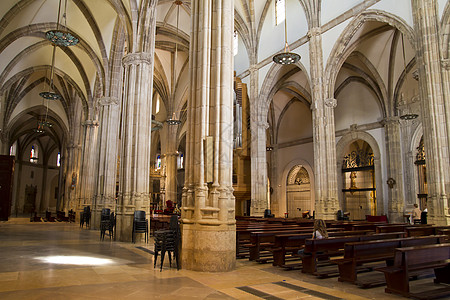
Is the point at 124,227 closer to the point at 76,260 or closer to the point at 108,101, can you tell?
the point at 76,260

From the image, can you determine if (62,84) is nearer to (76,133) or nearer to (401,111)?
(76,133)

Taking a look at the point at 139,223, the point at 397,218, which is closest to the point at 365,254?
the point at 139,223

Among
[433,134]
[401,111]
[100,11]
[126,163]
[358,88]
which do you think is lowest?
[126,163]

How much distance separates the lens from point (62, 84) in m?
29.0

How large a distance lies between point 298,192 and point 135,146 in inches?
726

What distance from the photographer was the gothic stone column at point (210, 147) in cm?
661

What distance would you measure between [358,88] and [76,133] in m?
24.0

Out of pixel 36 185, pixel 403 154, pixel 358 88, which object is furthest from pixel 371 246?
pixel 36 185

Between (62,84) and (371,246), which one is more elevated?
(62,84)

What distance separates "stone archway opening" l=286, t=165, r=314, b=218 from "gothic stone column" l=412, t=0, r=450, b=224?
49.6 ft

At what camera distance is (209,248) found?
21.4 feet

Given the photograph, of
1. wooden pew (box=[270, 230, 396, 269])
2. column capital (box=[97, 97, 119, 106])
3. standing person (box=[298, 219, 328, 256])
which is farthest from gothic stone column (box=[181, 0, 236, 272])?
column capital (box=[97, 97, 119, 106])

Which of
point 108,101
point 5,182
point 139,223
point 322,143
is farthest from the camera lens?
point 5,182

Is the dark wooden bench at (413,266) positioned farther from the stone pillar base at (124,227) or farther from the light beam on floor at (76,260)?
the stone pillar base at (124,227)
